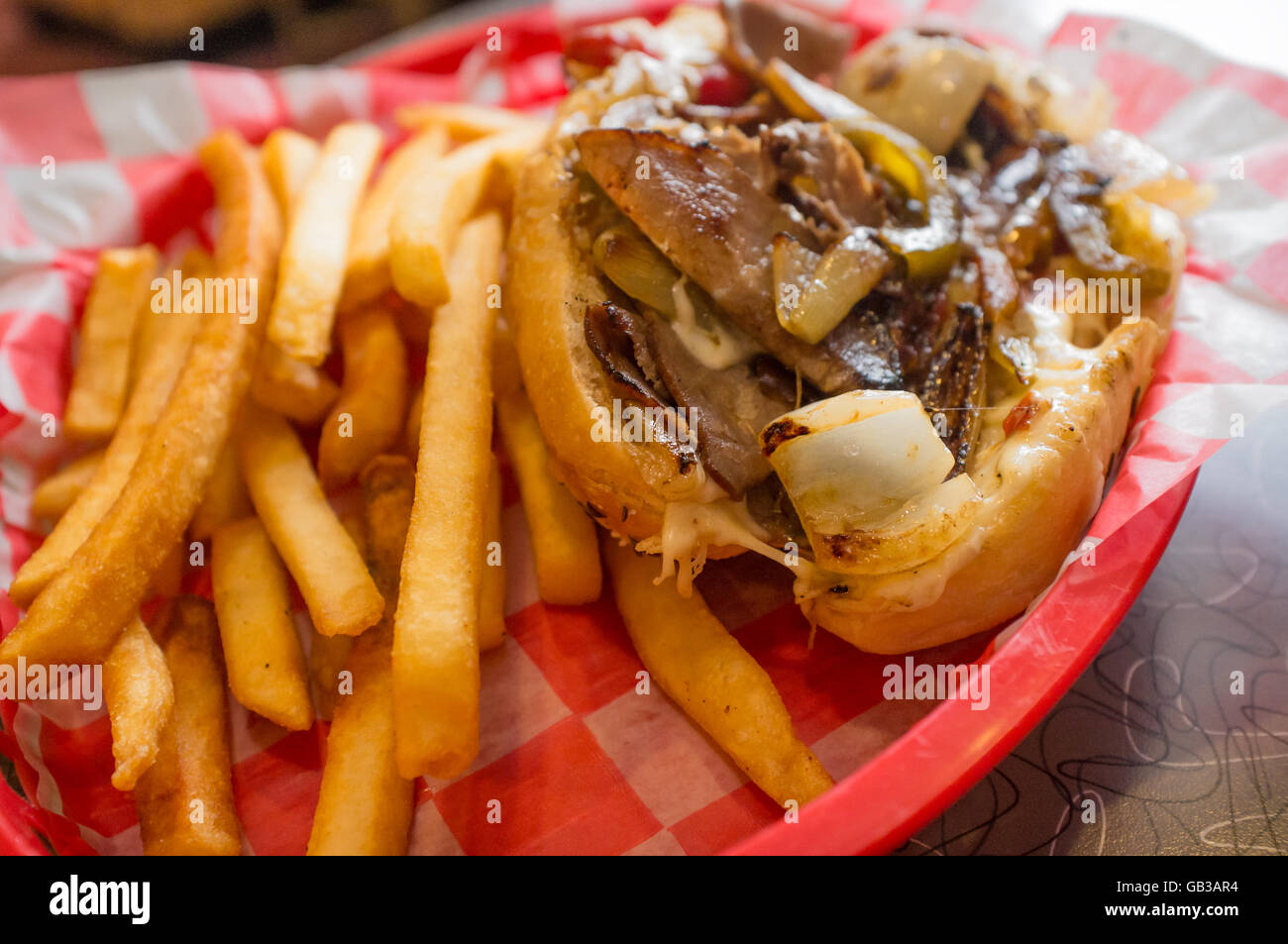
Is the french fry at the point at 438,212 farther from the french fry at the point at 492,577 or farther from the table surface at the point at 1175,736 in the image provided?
the table surface at the point at 1175,736

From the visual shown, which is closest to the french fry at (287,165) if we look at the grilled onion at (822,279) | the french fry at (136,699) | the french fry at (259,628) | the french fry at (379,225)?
the french fry at (379,225)

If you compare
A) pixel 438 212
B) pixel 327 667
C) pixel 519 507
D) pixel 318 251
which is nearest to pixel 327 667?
pixel 327 667

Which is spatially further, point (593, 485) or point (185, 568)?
point (185, 568)

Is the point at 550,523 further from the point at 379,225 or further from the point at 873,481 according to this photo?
the point at 379,225

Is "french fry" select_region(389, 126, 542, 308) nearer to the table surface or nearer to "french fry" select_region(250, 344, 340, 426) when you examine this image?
"french fry" select_region(250, 344, 340, 426)

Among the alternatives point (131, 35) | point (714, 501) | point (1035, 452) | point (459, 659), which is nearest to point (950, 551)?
point (1035, 452)
